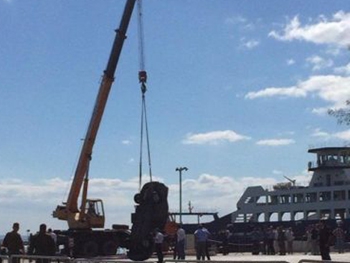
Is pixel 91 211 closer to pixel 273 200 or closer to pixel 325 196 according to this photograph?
pixel 325 196

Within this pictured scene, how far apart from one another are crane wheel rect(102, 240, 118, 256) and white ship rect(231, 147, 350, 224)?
126 ft

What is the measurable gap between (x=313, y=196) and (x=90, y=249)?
43.6m

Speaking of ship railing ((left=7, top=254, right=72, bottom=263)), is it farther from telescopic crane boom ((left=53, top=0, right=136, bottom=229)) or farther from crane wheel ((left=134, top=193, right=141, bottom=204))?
telescopic crane boom ((left=53, top=0, right=136, bottom=229))

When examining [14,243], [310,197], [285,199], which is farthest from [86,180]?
[285,199]

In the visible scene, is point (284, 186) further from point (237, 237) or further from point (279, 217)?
point (237, 237)

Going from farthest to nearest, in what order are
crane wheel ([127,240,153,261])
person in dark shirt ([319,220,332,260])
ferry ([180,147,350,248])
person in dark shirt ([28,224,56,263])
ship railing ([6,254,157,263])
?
ferry ([180,147,350,248])
person in dark shirt ([319,220,332,260])
crane wheel ([127,240,153,261])
person in dark shirt ([28,224,56,263])
ship railing ([6,254,157,263])

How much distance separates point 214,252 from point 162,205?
2180 centimetres

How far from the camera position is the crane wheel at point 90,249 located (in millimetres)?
36938

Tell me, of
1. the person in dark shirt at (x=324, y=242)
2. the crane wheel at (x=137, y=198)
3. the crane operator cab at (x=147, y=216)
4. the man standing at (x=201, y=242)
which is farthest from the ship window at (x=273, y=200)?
the crane wheel at (x=137, y=198)

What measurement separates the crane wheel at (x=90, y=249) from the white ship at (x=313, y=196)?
129 feet

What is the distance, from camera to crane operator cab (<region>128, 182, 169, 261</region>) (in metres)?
22.8

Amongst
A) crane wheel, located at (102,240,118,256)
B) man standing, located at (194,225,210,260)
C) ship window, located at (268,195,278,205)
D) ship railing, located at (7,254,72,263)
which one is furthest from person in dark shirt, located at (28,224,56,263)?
ship window, located at (268,195,278,205)

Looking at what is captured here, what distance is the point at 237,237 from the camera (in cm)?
5322

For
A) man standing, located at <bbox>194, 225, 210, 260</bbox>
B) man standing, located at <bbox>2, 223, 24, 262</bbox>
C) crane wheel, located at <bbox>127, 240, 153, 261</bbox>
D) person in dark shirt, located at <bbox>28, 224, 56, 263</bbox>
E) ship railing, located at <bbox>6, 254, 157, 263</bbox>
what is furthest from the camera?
man standing, located at <bbox>194, 225, 210, 260</bbox>
